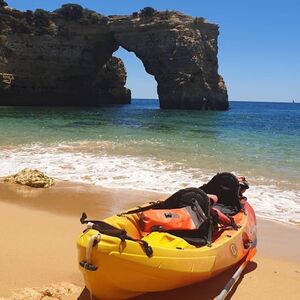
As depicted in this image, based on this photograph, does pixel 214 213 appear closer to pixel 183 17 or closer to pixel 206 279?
pixel 206 279

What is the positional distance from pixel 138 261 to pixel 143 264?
57mm

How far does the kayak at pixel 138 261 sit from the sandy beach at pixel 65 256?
338mm

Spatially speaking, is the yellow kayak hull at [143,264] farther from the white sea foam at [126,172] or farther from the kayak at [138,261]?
the white sea foam at [126,172]

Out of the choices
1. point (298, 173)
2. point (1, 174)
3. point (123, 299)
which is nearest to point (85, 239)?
point (123, 299)

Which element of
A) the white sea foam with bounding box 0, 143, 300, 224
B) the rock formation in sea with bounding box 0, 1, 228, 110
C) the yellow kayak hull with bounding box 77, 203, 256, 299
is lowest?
the white sea foam with bounding box 0, 143, 300, 224

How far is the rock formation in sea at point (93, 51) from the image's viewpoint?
51500mm

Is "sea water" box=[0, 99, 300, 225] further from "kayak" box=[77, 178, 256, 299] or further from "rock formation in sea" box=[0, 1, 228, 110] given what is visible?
"rock formation in sea" box=[0, 1, 228, 110]

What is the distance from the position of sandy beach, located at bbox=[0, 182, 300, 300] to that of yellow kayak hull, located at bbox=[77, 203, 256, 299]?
1.10ft

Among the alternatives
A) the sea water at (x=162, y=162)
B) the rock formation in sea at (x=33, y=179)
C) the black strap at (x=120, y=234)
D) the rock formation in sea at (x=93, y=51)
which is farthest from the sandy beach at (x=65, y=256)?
the rock formation in sea at (x=93, y=51)

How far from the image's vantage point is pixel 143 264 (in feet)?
11.8

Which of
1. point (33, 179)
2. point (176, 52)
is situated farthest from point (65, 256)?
point (176, 52)

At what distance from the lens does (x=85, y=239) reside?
3.55 metres

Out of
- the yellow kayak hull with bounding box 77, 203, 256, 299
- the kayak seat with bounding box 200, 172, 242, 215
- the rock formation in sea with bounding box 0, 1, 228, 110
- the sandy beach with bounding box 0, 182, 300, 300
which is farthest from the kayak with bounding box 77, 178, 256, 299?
the rock formation in sea with bounding box 0, 1, 228, 110

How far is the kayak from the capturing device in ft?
11.4
